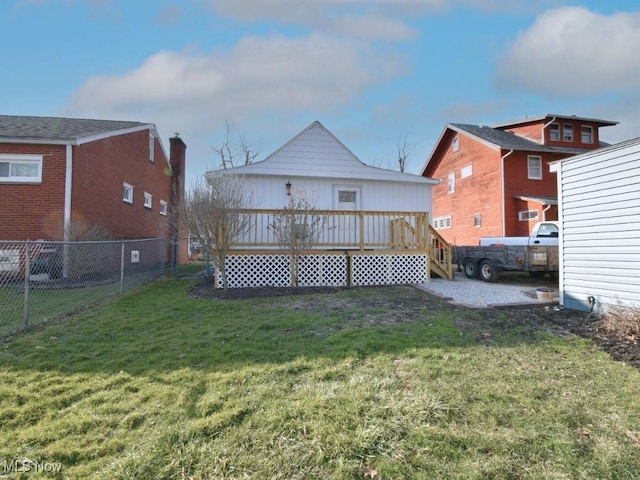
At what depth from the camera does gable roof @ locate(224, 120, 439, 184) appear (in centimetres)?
1110

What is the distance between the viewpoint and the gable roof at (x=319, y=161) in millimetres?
11102

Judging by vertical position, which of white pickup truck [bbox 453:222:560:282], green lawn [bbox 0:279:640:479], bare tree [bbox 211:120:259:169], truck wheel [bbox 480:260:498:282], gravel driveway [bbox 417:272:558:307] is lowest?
green lawn [bbox 0:279:640:479]

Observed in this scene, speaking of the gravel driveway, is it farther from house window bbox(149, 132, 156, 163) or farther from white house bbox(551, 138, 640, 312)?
house window bbox(149, 132, 156, 163)

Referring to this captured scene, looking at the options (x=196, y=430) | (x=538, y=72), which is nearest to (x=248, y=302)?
(x=196, y=430)

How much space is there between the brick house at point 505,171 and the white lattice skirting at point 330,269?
36.0ft

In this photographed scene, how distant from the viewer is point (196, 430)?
230 centimetres

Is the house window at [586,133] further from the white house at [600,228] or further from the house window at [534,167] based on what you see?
the white house at [600,228]

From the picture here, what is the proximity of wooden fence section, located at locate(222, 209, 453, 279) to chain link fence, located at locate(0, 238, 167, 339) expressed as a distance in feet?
9.93

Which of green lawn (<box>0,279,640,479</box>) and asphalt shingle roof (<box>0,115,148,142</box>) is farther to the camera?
asphalt shingle roof (<box>0,115,148,142</box>)

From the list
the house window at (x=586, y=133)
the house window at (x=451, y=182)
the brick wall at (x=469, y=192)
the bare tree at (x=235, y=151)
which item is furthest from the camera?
the bare tree at (x=235, y=151)

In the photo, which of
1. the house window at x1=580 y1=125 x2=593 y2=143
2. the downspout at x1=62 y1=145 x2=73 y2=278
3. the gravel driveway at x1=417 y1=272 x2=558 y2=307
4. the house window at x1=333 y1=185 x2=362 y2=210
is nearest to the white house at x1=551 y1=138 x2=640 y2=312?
the gravel driveway at x1=417 y1=272 x2=558 y2=307

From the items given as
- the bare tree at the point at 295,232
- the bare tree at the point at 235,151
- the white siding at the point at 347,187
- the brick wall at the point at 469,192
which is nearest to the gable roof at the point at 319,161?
the white siding at the point at 347,187

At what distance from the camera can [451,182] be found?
76.1 feet

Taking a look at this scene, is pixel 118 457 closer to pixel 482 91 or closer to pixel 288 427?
pixel 288 427
